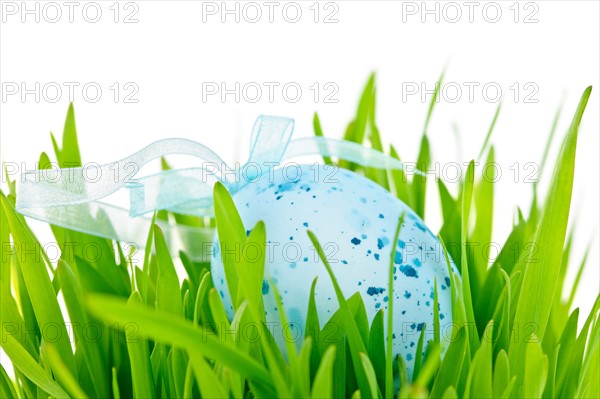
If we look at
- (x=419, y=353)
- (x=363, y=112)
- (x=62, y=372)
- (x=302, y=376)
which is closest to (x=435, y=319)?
(x=419, y=353)

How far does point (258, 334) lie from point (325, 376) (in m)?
0.10

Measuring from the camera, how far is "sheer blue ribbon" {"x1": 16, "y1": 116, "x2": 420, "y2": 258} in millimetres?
667

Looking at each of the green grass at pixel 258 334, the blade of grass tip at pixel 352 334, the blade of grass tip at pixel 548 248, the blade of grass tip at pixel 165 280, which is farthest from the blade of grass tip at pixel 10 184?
the blade of grass tip at pixel 548 248

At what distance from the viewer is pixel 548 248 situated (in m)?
0.54

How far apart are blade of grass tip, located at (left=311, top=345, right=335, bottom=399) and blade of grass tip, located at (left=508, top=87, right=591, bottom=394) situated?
0.16 m

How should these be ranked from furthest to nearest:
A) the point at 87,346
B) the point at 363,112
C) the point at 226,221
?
the point at 363,112, the point at 87,346, the point at 226,221

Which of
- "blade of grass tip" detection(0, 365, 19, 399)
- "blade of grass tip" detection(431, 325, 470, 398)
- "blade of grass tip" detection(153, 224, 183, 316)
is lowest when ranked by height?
"blade of grass tip" detection(0, 365, 19, 399)

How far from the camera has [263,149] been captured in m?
0.72

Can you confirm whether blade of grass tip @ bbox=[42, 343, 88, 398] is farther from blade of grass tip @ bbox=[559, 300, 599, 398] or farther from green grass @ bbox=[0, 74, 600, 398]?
blade of grass tip @ bbox=[559, 300, 599, 398]

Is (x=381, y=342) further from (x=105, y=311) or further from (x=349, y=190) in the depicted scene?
(x=105, y=311)

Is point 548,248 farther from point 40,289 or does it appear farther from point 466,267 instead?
point 40,289

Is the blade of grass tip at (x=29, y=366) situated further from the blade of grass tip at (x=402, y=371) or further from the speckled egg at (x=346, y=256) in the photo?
the blade of grass tip at (x=402, y=371)

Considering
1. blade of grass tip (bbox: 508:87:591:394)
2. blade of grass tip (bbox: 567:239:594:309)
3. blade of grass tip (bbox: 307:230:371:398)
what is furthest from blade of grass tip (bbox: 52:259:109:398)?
blade of grass tip (bbox: 567:239:594:309)

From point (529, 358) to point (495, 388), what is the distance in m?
0.07
